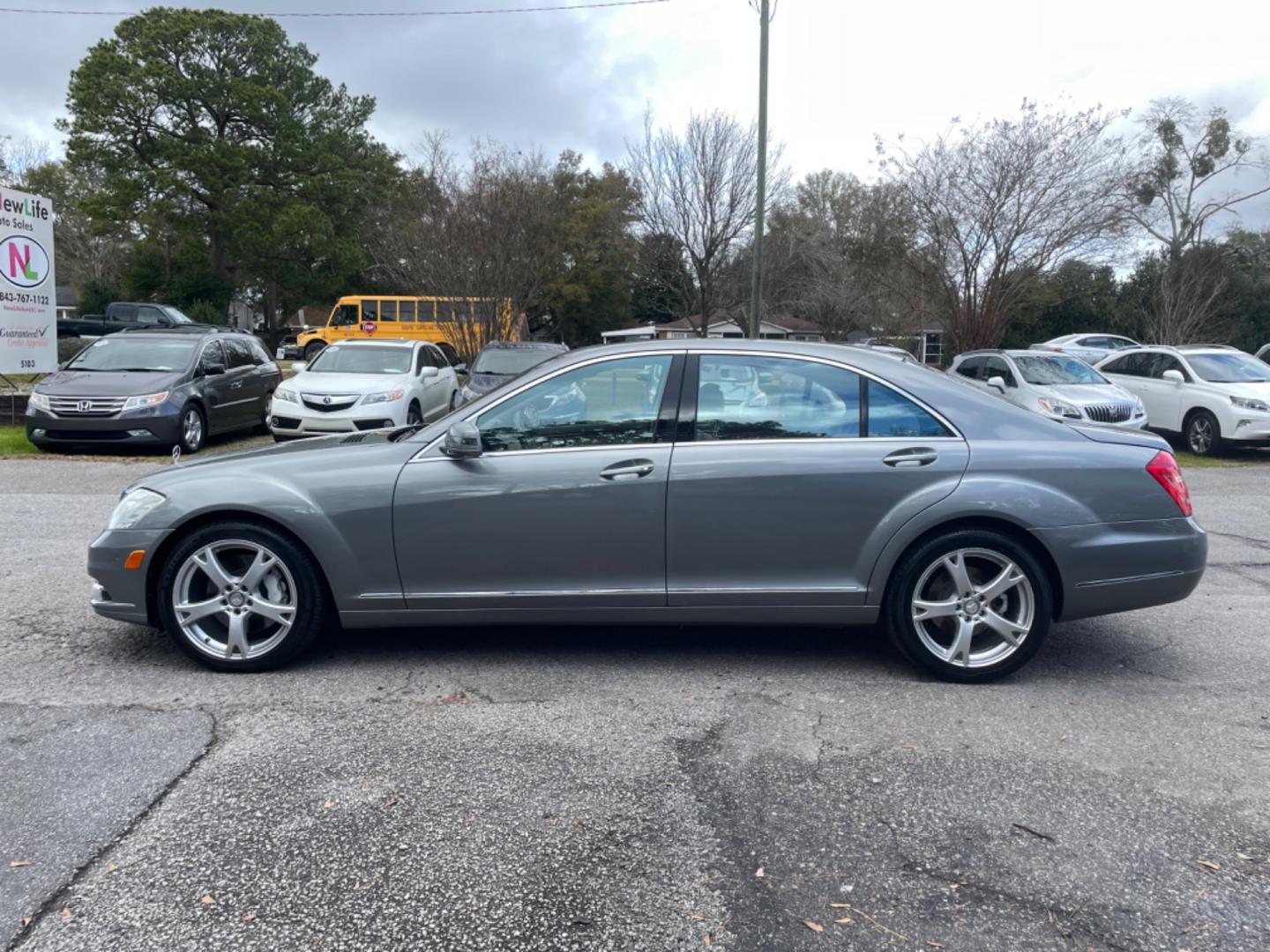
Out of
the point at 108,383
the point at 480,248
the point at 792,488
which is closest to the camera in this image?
the point at 792,488

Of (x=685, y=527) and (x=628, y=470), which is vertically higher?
(x=628, y=470)

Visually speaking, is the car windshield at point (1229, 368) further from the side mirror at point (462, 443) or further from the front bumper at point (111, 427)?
the front bumper at point (111, 427)

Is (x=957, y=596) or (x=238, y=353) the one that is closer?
(x=957, y=596)

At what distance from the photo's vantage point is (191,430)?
12570 millimetres

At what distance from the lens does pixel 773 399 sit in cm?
455

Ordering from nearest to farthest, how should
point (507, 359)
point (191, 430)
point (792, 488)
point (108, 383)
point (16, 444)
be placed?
point (792, 488) < point (108, 383) < point (191, 430) < point (16, 444) < point (507, 359)

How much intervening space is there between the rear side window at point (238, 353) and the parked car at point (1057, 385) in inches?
404

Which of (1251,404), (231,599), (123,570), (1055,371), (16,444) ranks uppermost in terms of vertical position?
(1055,371)

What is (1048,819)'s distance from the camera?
3201mm

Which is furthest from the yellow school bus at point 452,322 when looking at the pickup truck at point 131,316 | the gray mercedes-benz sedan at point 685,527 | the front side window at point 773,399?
the front side window at point 773,399

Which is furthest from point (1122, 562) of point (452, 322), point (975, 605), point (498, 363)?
point (452, 322)

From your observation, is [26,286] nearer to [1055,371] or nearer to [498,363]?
[498,363]

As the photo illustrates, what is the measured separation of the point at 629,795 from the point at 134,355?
1183cm

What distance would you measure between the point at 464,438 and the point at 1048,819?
2742 millimetres
